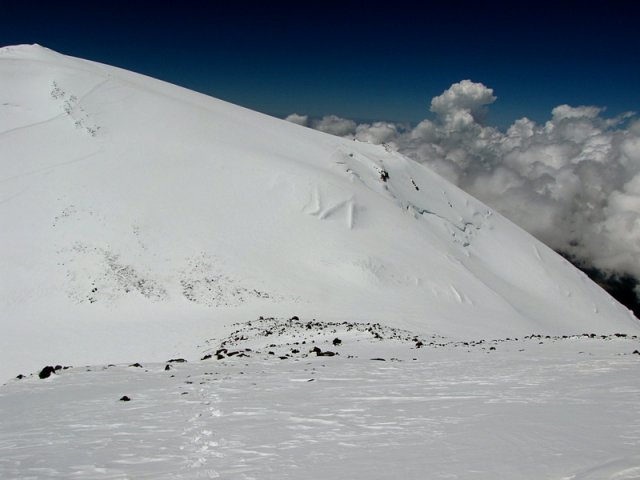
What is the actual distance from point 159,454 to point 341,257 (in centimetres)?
3364

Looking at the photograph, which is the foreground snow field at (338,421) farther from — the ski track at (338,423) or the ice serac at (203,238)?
the ice serac at (203,238)

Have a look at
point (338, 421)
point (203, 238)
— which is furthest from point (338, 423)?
point (203, 238)

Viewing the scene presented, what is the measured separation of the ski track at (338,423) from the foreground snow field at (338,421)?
0.03 metres

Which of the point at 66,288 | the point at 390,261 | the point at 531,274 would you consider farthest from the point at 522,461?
the point at 531,274

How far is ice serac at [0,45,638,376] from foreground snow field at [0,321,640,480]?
14.3 meters

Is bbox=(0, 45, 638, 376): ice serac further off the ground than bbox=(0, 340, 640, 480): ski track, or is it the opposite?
bbox=(0, 45, 638, 376): ice serac

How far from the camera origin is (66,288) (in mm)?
Answer: 32688

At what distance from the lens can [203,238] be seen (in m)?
38.8

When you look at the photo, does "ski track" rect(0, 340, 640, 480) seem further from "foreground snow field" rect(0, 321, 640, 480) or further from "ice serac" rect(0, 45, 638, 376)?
"ice serac" rect(0, 45, 638, 376)

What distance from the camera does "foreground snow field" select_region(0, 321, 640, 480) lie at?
244 inches

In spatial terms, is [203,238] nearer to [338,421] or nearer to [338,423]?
[338,421]

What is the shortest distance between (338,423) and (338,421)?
15cm

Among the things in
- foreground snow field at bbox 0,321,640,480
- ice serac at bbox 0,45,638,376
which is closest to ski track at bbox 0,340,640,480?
foreground snow field at bbox 0,321,640,480

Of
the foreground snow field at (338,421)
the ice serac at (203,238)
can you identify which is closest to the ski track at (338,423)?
the foreground snow field at (338,421)
